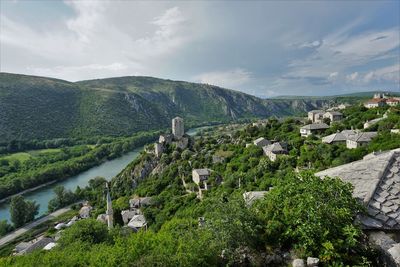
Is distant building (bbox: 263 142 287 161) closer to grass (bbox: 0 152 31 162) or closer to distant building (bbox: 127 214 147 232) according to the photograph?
distant building (bbox: 127 214 147 232)

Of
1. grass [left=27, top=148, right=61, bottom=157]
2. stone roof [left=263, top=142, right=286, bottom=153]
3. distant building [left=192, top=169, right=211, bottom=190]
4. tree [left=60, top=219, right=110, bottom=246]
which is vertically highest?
stone roof [left=263, top=142, right=286, bottom=153]

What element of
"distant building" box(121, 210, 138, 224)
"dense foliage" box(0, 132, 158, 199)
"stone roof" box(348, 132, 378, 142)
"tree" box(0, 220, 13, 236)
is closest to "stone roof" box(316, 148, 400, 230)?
"stone roof" box(348, 132, 378, 142)

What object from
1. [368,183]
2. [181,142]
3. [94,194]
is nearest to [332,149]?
[368,183]

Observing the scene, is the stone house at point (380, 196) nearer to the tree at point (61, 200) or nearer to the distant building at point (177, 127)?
the tree at point (61, 200)

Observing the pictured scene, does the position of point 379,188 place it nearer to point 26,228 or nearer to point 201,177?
point 201,177

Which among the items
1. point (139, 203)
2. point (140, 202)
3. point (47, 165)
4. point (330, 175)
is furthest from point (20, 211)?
point (330, 175)

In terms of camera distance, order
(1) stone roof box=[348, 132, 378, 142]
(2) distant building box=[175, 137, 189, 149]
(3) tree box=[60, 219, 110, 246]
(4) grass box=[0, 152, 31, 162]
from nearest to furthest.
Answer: (3) tree box=[60, 219, 110, 246]
(1) stone roof box=[348, 132, 378, 142]
(2) distant building box=[175, 137, 189, 149]
(4) grass box=[0, 152, 31, 162]
